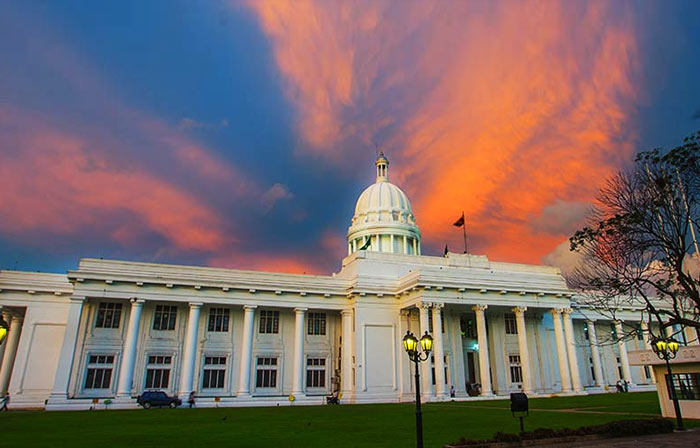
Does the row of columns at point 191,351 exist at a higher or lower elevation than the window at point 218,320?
lower

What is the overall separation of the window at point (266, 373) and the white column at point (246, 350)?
168 centimetres

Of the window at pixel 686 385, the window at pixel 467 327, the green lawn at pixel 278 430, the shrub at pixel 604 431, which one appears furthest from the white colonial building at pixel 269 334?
the shrub at pixel 604 431

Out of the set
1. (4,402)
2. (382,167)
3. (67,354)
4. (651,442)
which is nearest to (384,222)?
(382,167)

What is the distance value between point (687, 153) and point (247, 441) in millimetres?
21685

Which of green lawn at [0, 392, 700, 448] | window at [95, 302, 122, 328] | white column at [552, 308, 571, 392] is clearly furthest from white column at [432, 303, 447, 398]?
window at [95, 302, 122, 328]

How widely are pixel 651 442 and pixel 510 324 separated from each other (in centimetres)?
3644

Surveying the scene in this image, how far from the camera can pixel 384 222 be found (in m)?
70.2

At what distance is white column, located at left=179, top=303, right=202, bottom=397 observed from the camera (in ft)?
130

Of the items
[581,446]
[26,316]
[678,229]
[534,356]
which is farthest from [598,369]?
[26,316]

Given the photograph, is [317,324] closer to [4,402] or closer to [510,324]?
[510,324]

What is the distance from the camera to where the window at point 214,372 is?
141 ft

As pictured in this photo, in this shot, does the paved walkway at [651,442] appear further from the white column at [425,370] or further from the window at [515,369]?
the window at [515,369]

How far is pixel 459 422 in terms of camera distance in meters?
22.4

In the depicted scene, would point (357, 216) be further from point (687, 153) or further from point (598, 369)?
point (687, 153)
